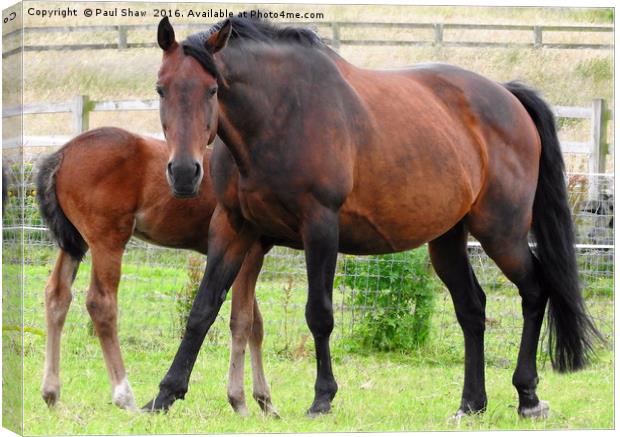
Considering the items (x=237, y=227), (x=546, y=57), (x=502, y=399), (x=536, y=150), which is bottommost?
(x=502, y=399)

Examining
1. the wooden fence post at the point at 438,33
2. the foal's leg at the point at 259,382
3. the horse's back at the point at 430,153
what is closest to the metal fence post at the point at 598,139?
the horse's back at the point at 430,153

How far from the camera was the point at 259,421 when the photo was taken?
22.4ft

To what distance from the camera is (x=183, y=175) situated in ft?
19.0

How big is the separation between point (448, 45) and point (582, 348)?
2.32 m

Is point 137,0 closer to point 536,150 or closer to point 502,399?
point 536,150

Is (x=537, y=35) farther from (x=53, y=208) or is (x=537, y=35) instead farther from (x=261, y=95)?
(x=53, y=208)

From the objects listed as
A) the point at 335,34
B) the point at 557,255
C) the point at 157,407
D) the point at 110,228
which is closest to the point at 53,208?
the point at 110,228

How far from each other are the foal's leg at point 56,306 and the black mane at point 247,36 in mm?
2019

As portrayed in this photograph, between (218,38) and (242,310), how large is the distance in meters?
1.97

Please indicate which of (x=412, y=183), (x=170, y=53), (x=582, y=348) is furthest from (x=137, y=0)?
(x=582, y=348)

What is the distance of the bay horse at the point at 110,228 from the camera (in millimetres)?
7277

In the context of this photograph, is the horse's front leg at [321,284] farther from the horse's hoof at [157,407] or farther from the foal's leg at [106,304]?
the foal's leg at [106,304]

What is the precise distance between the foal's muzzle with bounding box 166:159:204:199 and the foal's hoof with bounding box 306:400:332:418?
170 centimetres

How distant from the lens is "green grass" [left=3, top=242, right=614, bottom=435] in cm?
665
